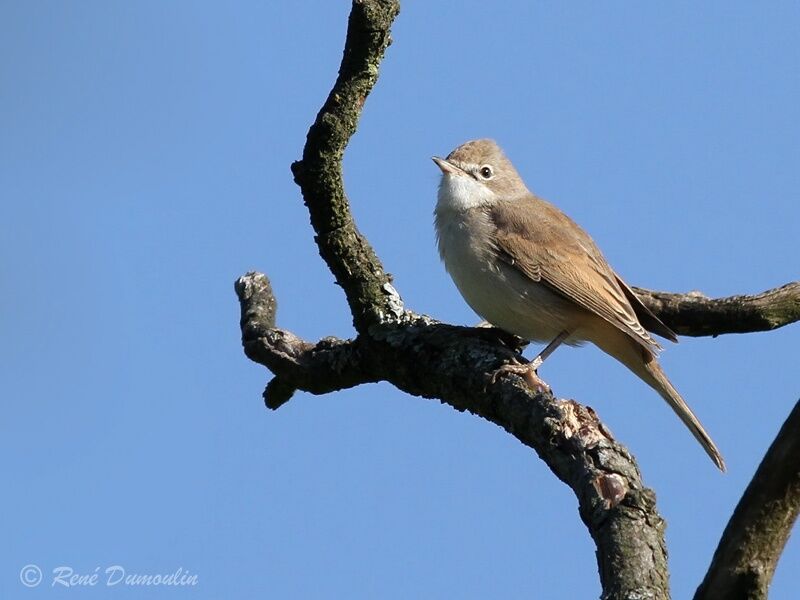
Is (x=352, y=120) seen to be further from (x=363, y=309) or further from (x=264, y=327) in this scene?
(x=264, y=327)

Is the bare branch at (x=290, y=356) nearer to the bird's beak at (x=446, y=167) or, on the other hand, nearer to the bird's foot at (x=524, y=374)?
the bird's foot at (x=524, y=374)

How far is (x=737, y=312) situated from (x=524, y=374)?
1710 millimetres

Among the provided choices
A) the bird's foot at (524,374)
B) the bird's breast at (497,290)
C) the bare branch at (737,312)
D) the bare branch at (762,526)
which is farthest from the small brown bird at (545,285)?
the bare branch at (762,526)

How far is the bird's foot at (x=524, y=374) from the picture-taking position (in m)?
4.35

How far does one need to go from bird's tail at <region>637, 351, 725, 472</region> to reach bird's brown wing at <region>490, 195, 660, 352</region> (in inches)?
15.9

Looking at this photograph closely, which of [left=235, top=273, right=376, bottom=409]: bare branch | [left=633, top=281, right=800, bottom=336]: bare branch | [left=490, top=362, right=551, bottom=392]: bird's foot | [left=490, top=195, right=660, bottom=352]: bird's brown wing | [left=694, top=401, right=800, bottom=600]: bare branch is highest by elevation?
[left=490, top=195, right=660, bottom=352]: bird's brown wing

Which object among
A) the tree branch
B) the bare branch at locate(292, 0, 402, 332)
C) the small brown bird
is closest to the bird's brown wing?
the small brown bird

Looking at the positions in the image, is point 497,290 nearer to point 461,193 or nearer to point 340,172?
point 461,193

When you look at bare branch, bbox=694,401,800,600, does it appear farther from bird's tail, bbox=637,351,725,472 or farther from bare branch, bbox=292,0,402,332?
bird's tail, bbox=637,351,725,472

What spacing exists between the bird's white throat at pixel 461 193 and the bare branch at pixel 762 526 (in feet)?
12.4

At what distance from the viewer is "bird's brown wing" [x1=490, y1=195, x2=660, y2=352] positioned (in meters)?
6.18

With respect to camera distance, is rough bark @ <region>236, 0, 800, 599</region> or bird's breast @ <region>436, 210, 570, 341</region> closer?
rough bark @ <region>236, 0, 800, 599</region>

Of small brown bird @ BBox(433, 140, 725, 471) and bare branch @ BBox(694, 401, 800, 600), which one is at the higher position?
small brown bird @ BBox(433, 140, 725, 471)

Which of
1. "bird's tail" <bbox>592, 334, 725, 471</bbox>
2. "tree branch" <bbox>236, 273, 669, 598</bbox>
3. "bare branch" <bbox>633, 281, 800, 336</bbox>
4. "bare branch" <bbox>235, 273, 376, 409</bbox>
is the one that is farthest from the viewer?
"bird's tail" <bbox>592, 334, 725, 471</bbox>
